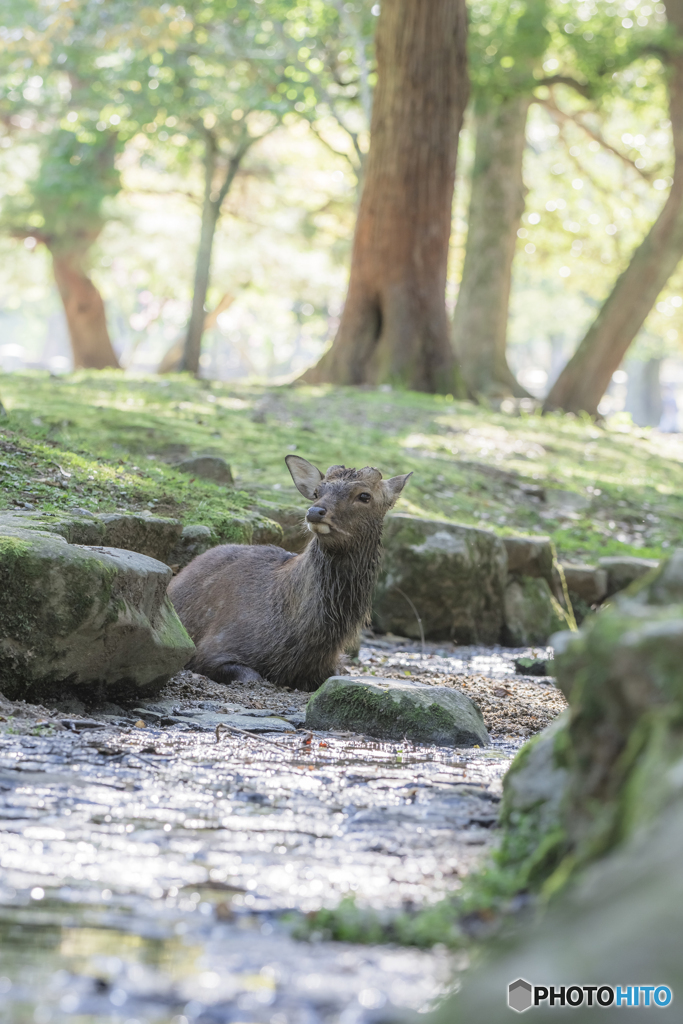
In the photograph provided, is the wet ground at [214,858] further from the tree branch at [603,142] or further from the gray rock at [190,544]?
the tree branch at [603,142]

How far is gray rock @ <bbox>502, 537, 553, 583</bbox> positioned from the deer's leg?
3.70m

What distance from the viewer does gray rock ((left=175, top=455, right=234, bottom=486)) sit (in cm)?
934

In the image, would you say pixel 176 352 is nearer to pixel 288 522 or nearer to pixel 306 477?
pixel 288 522

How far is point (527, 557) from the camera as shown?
32.6ft

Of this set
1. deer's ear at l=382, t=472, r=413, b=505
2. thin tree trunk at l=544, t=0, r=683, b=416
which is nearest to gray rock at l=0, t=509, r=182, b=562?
deer's ear at l=382, t=472, r=413, b=505

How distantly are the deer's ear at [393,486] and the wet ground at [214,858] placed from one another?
207cm

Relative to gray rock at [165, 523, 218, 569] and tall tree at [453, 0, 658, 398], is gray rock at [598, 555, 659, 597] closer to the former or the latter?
gray rock at [165, 523, 218, 569]

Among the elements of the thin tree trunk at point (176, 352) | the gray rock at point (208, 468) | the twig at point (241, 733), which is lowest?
the twig at point (241, 733)

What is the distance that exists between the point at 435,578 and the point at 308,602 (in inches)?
99.3

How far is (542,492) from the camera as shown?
42.4ft

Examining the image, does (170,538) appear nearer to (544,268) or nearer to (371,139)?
(371,139)

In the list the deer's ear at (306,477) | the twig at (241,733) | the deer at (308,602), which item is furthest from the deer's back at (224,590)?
the twig at (241,733)

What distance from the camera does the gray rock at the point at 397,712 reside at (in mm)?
5172

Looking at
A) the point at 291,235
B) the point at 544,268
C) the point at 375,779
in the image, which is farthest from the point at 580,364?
the point at 375,779
